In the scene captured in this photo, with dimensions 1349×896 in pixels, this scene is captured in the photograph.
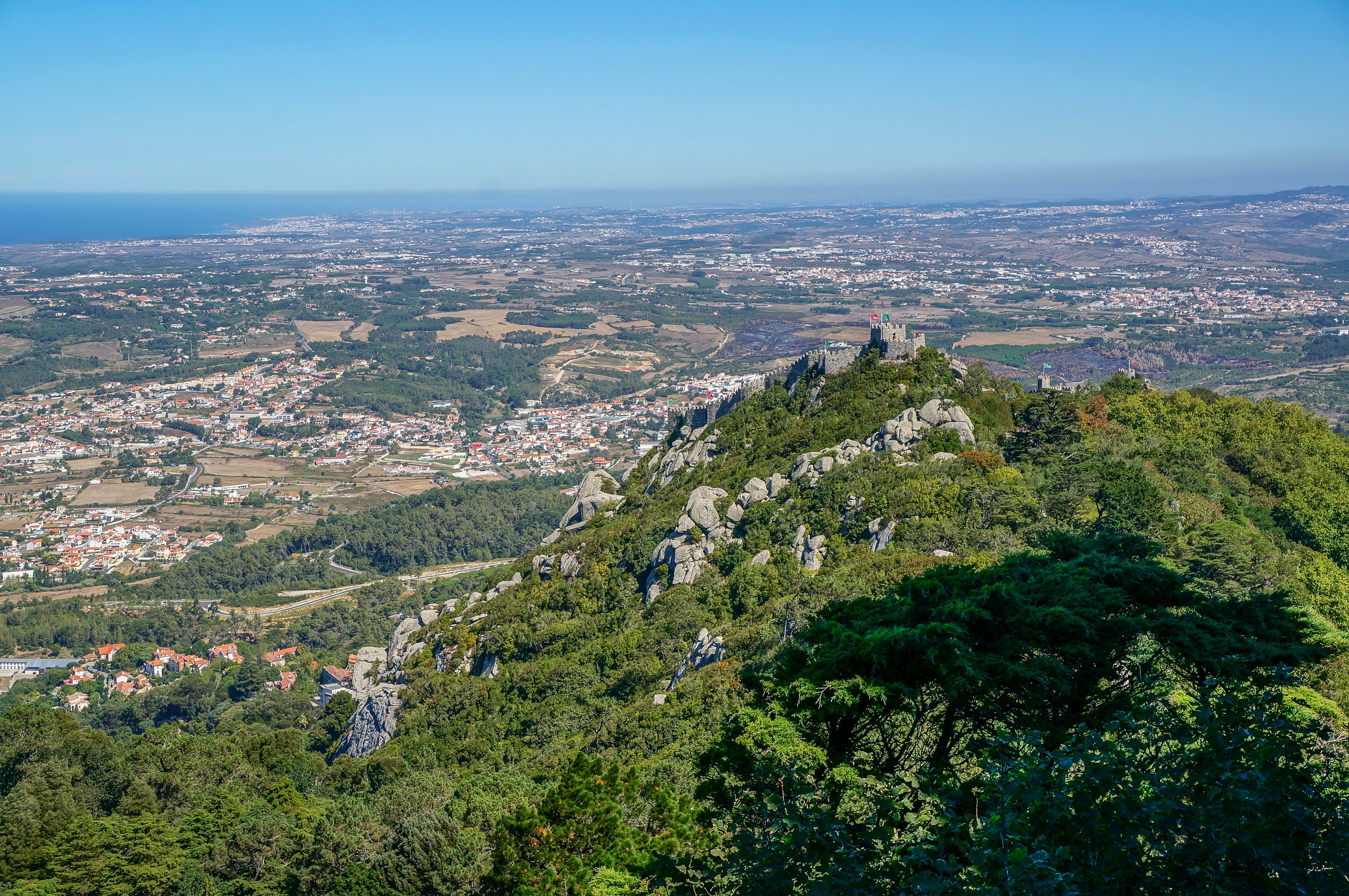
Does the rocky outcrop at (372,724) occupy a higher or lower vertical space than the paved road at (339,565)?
higher

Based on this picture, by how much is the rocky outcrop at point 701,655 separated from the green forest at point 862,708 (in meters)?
0.36

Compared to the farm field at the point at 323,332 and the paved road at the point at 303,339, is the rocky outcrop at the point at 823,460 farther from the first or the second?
the farm field at the point at 323,332

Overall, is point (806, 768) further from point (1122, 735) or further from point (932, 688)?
point (1122, 735)

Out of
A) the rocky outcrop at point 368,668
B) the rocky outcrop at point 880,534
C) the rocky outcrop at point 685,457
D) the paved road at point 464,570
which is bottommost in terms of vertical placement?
the paved road at point 464,570

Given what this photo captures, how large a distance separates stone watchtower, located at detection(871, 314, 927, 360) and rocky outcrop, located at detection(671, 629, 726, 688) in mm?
20946

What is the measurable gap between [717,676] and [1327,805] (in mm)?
16467

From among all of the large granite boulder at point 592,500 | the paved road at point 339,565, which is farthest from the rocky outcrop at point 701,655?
the paved road at point 339,565

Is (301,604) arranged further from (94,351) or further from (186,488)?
(94,351)

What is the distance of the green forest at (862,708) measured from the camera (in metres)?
8.49

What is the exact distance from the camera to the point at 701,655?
26.5m

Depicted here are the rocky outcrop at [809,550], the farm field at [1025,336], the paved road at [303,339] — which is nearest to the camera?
the rocky outcrop at [809,550]

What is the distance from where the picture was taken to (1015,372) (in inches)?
4427

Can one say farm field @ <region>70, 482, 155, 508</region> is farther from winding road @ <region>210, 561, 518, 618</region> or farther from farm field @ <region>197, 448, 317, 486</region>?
winding road @ <region>210, 561, 518, 618</region>

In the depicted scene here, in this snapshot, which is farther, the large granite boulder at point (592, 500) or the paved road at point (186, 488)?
the paved road at point (186, 488)
